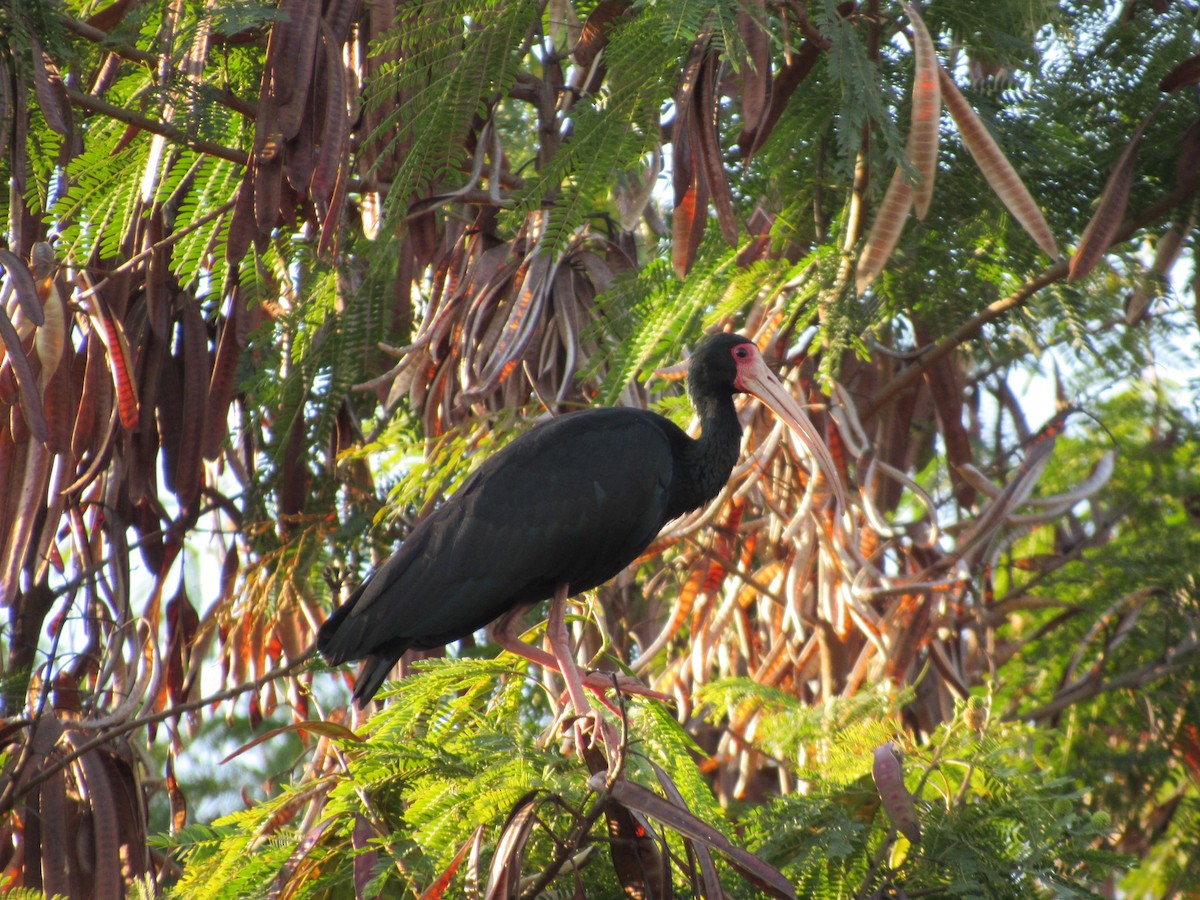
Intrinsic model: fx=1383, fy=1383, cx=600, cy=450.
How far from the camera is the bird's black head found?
5.59 m

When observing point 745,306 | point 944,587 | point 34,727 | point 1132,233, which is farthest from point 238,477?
point 1132,233

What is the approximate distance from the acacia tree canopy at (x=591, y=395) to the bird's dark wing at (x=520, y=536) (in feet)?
0.83

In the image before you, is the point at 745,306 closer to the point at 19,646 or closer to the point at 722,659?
the point at 722,659

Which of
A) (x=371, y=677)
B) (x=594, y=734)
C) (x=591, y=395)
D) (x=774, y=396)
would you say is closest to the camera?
(x=594, y=734)

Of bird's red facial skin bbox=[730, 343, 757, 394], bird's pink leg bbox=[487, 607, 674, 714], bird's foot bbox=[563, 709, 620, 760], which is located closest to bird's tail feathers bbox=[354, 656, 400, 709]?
bird's pink leg bbox=[487, 607, 674, 714]

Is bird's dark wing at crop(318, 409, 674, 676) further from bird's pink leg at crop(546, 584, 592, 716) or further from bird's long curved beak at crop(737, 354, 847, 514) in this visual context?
bird's long curved beak at crop(737, 354, 847, 514)

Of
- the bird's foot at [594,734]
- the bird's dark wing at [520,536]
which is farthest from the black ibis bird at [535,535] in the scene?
the bird's foot at [594,734]

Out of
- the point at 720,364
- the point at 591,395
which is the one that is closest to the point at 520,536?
the point at 720,364

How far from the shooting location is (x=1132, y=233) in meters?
5.64

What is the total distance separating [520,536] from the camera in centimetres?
498

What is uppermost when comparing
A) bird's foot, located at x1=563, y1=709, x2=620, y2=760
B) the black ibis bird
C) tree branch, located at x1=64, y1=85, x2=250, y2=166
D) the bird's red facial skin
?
tree branch, located at x1=64, y1=85, x2=250, y2=166

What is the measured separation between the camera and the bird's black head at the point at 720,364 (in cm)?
559

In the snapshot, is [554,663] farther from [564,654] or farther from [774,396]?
[774,396]

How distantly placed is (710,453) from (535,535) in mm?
865
